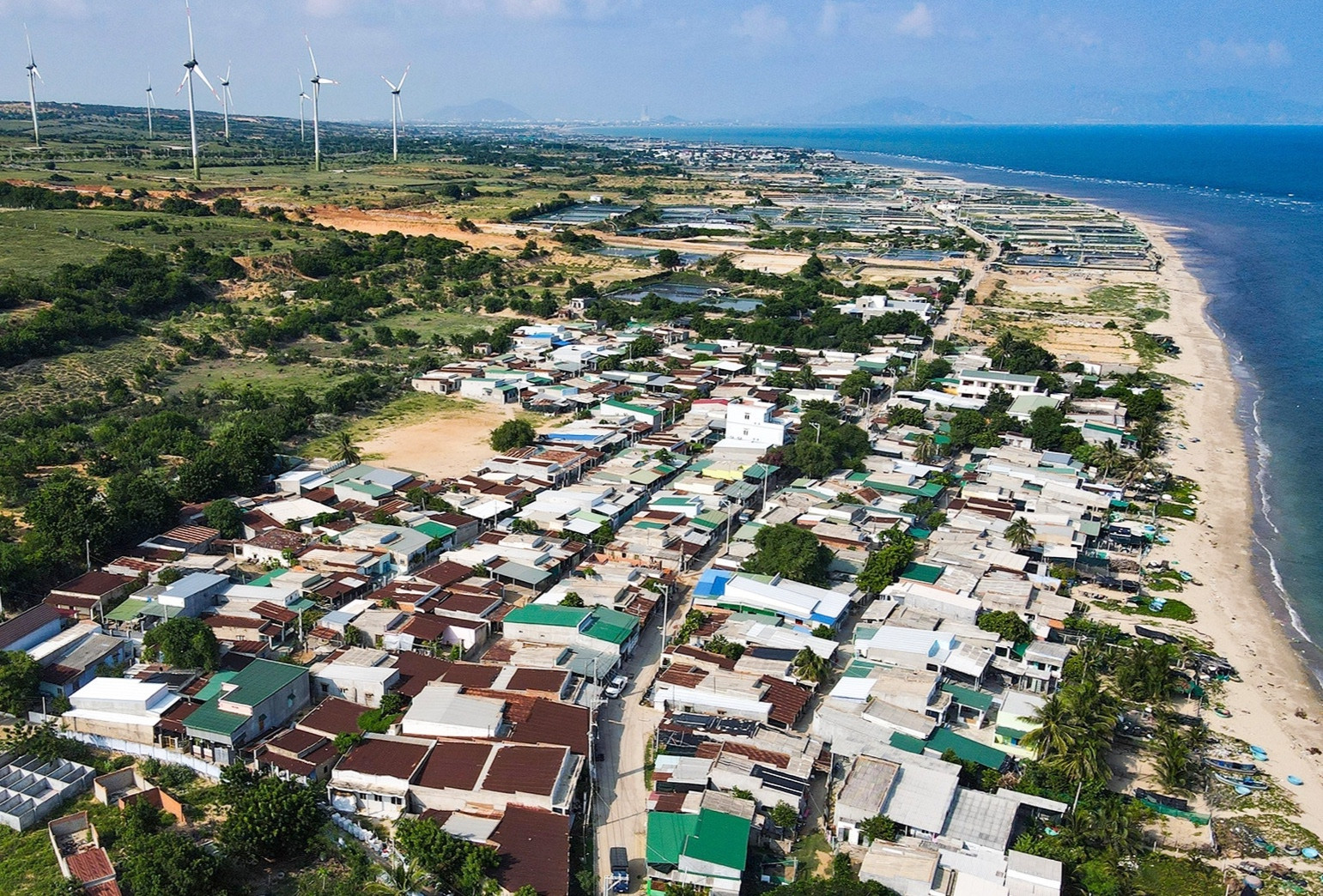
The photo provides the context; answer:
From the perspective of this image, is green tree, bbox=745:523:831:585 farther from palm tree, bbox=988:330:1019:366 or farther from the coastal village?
palm tree, bbox=988:330:1019:366

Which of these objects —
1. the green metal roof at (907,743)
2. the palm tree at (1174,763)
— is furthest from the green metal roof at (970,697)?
the palm tree at (1174,763)

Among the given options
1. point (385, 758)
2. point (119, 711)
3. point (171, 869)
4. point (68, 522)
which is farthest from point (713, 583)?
point (68, 522)

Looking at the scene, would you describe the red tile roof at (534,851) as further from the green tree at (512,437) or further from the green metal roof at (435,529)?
the green tree at (512,437)

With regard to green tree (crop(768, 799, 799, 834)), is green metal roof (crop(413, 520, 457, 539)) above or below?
above

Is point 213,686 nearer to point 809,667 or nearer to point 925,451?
point 809,667

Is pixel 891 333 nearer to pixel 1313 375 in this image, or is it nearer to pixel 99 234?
Answer: pixel 1313 375

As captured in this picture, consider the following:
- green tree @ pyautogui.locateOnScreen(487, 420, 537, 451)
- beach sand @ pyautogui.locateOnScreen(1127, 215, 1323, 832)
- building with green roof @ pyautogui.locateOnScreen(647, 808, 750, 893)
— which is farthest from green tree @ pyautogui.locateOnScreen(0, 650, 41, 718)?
beach sand @ pyautogui.locateOnScreen(1127, 215, 1323, 832)
